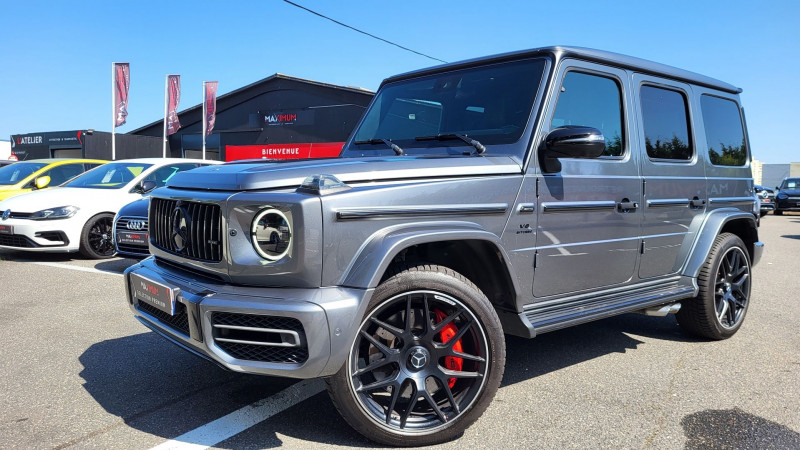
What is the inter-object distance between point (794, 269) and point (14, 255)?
12.0 m

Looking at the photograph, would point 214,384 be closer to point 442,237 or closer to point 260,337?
point 260,337

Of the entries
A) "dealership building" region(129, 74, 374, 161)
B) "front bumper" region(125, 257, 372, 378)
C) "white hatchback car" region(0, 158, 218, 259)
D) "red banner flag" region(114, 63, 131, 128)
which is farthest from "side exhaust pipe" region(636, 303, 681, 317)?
"red banner flag" region(114, 63, 131, 128)

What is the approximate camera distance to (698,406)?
3311 millimetres

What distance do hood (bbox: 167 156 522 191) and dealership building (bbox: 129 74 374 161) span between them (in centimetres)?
2058

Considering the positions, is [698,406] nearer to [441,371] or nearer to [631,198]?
[631,198]

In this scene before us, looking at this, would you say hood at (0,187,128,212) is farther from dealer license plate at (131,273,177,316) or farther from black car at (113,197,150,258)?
dealer license plate at (131,273,177,316)

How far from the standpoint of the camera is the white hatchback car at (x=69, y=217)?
818 cm

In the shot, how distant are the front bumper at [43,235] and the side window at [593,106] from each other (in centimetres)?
741

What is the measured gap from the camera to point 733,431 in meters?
2.99

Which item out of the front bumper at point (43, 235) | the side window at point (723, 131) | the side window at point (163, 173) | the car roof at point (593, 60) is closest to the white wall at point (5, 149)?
the front bumper at point (43, 235)

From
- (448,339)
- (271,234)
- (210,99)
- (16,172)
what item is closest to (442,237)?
(448,339)

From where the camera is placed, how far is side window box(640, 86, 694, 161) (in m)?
4.02

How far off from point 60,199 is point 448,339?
7.54 meters

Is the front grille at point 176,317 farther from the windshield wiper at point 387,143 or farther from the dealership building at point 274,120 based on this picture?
the dealership building at point 274,120
